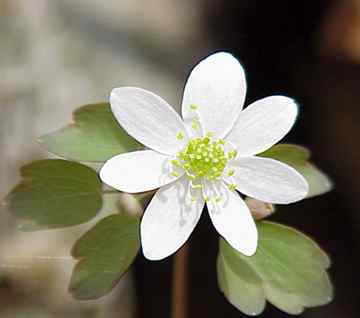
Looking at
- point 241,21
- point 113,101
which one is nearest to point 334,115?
point 241,21

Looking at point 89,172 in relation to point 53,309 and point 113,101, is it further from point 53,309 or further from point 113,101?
point 53,309

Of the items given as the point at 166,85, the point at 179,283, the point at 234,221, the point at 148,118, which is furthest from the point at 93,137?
the point at 166,85

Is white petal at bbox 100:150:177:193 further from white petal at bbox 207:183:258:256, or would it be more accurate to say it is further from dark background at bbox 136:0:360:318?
dark background at bbox 136:0:360:318

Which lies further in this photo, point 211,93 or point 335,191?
point 335,191

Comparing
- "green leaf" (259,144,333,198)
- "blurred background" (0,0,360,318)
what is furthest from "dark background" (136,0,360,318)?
"green leaf" (259,144,333,198)

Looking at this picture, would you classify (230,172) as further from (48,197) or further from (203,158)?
(48,197)

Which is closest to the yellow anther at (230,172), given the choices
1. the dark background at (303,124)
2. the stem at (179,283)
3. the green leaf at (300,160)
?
the green leaf at (300,160)
